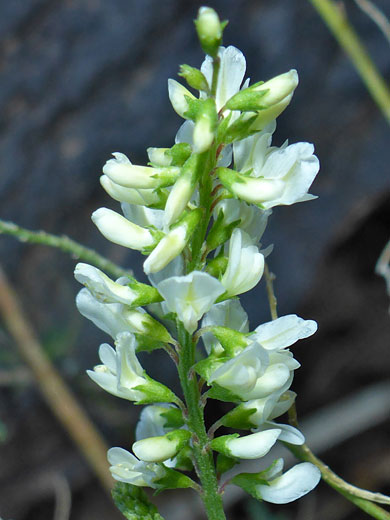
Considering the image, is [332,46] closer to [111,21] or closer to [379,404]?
[111,21]

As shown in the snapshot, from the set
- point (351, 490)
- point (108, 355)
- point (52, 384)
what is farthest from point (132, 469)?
point (52, 384)

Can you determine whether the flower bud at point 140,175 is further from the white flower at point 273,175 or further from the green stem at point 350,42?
the green stem at point 350,42

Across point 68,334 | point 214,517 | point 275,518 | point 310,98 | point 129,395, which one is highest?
point 310,98

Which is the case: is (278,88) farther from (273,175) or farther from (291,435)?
(291,435)

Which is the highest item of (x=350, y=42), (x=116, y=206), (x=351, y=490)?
(x=116, y=206)

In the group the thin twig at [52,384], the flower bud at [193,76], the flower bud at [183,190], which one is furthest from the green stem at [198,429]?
the thin twig at [52,384]

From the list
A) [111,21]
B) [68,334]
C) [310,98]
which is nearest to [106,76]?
[111,21]

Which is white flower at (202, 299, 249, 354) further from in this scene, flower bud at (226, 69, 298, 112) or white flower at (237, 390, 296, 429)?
flower bud at (226, 69, 298, 112)
